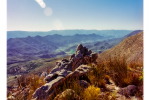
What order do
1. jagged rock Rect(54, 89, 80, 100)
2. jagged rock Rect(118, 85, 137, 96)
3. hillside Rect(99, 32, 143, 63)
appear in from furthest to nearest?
hillside Rect(99, 32, 143, 63) < jagged rock Rect(118, 85, 137, 96) < jagged rock Rect(54, 89, 80, 100)

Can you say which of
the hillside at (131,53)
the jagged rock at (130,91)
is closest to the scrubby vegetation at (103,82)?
the jagged rock at (130,91)

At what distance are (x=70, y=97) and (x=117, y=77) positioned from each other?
6.03 ft

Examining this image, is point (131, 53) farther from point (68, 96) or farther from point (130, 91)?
point (68, 96)

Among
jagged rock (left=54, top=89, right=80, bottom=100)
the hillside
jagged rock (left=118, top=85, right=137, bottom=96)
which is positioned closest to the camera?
jagged rock (left=54, top=89, right=80, bottom=100)

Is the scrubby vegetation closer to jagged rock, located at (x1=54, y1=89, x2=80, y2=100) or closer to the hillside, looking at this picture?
jagged rock, located at (x1=54, y1=89, x2=80, y2=100)

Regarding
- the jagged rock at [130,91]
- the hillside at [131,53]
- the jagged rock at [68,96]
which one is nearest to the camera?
the jagged rock at [68,96]

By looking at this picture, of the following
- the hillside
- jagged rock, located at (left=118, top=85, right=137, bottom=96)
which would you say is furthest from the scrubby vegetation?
the hillside

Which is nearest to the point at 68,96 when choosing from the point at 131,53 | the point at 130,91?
the point at 130,91

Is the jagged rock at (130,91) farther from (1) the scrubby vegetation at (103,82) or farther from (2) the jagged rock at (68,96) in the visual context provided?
(2) the jagged rock at (68,96)

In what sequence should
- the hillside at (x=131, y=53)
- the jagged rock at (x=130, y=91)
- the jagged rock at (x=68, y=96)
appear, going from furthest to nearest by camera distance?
the hillside at (x=131, y=53)
the jagged rock at (x=130, y=91)
the jagged rock at (x=68, y=96)

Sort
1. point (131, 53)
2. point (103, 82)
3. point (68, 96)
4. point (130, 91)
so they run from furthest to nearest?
point (131, 53)
point (103, 82)
point (130, 91)
point (68, 96)

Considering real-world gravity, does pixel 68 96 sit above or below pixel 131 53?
above
